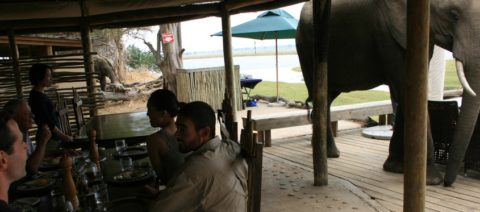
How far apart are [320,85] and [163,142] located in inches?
92.1

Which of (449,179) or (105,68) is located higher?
(105,68)

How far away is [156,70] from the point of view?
76.4ft

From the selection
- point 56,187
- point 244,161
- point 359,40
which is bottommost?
point 56,187

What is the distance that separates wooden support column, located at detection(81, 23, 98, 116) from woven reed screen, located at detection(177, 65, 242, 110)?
5239 millimetres


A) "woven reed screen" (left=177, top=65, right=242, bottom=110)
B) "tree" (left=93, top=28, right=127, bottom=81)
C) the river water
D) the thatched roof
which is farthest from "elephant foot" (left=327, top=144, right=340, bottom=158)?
"tree" (left=93, top=28, right=127, bottom=81)

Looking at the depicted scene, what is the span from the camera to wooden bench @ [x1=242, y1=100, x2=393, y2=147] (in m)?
6.76

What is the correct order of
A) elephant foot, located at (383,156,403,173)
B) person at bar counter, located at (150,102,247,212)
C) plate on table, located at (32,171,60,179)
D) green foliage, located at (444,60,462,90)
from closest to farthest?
person at bar counter, located at (150,102,247,212) < plate on table, located at (32,171,60,179) < elephant foot, located at (383,156,403,173) < green foliage, located at (444,60,462,90)

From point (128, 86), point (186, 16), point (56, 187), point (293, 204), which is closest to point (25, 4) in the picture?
point (186, 16)

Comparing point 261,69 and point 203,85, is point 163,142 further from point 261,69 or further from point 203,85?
point 261,69

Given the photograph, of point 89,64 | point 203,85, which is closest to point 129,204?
point 89,64

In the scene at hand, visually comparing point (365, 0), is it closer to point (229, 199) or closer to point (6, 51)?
point (229, 199)

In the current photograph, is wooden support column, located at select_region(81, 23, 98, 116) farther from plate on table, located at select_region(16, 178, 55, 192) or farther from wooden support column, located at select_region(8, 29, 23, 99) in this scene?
plate on table, located at select_region(16, 178, 55, 192)

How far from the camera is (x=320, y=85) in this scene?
4.67 metres

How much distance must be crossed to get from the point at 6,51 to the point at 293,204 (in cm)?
925
